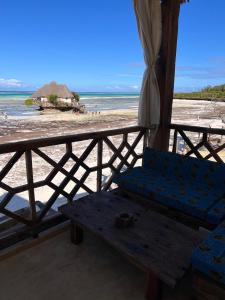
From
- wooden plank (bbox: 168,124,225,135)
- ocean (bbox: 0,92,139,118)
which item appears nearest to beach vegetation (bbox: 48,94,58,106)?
ocean (bbox: 0,92,139,118)

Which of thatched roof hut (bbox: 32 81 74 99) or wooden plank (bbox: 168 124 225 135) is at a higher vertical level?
thatched roof hut (bbox: 32 81 74 99)

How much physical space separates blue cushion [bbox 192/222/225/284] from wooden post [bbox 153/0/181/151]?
1.78m

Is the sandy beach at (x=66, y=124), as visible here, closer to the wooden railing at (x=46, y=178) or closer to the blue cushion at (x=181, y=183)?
the wooden railing at (x=46, y=178)

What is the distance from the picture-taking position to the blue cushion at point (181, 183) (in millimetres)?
1875

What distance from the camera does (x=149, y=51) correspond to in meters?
2.60

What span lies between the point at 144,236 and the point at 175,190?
0.78 meters

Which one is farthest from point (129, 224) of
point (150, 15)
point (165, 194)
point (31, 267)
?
point (150, 15)

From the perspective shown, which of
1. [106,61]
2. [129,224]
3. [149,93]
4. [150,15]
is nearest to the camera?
[129,224]

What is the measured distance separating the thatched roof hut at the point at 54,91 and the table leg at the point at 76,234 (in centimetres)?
2499

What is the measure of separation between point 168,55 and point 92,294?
2.54 m

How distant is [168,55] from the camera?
2.67 meters

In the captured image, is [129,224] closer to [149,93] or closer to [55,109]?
[149,93]

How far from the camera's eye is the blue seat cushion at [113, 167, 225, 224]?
6.08ft

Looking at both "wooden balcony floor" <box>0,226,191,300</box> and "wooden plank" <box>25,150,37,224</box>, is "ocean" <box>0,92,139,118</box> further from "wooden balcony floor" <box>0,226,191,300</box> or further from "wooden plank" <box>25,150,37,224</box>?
"wooden balcony floor" <box>0,226,191,300</box>
